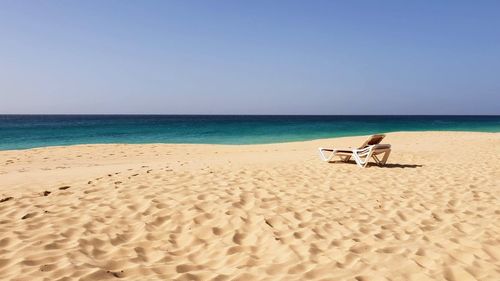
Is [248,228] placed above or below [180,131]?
above

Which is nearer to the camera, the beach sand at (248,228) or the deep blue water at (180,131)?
the beach sand at (248,228)

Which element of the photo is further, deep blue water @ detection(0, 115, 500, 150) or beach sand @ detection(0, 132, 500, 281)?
deep blue water @ detection(0, 115, 500, 150)

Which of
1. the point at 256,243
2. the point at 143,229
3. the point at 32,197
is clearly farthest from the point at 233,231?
the point at 32,197

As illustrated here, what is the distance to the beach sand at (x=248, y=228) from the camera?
3553 millimetres

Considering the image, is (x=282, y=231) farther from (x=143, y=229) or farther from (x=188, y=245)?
(x=143, y=229)

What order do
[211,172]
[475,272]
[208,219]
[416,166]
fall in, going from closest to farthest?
[475,272]
[208,219]
[211,172]
[416,166]

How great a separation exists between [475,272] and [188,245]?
2.95 m

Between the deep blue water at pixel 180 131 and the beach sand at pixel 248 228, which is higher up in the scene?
the beach sand at pixel 248 228

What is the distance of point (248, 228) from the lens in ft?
15.6

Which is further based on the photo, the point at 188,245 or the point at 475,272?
the point at 188,245

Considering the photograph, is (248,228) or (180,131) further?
(180,131)

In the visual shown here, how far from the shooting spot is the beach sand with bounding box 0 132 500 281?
355cm

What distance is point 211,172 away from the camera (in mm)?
8445

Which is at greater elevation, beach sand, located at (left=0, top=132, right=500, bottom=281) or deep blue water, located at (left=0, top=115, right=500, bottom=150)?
beach sand, located at (left=0, top=132, right=500, bottom=281)
